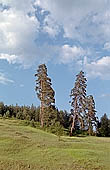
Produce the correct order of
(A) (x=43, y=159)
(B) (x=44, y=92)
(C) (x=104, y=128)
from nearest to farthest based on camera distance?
(A) (x=43, y=159)
(B) (x=44, y=92)
(C) (x=104, y=128)

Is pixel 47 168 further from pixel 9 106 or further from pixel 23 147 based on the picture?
pixel 9 106

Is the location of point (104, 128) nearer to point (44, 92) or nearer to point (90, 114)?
point (90, 114)

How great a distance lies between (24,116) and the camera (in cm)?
11044

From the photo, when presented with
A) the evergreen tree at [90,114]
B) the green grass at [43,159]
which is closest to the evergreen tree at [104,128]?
the evergreen tree at [90,114]

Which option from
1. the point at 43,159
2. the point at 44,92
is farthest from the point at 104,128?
the point at 43,159

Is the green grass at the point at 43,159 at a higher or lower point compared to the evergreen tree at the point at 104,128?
lower

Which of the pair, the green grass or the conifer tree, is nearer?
the green grass

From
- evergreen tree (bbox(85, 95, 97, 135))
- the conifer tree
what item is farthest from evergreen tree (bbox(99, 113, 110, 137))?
the conifer tree

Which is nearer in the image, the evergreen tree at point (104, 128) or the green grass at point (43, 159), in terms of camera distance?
the green grass at point (43, 159)

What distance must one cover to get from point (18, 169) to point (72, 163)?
193 inches

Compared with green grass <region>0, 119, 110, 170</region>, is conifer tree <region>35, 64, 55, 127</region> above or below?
above

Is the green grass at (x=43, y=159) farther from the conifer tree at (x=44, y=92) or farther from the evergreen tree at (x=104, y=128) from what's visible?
the evergreen tree at (x=104, y=128)

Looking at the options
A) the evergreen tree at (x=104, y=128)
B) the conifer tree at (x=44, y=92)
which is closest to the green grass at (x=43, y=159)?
the conifer tree at (x=44, y=92)

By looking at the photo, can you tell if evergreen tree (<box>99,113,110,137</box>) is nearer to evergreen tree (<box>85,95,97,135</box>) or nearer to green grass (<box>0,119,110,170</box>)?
evergreen tree (<box>85,95,97,135</box>)
